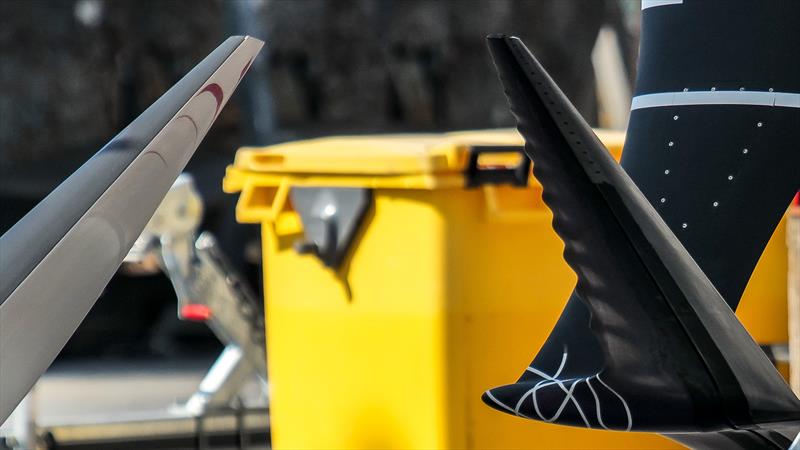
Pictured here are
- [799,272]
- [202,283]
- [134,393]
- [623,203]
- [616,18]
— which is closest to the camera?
[623,203]

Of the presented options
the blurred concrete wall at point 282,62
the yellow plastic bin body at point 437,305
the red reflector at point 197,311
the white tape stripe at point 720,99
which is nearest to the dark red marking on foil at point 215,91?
the white tape stripe at point 720,99

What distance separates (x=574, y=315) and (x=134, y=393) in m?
5.52

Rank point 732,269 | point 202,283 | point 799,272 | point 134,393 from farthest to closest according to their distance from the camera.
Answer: point 134,393, point 202,283, point 799,272, point 732,269

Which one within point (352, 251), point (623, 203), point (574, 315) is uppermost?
point (623, 203)

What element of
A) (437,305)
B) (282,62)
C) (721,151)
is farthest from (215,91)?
(282,62)

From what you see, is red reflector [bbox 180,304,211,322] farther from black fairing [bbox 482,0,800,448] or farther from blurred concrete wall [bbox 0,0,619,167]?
blurred concrete wall [bbox 0,0,619,167]

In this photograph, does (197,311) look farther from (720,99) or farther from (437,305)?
(720,99)

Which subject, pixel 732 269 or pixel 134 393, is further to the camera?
pixel 134 393

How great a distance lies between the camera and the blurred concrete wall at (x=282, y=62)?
1031 cm

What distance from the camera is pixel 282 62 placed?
1049cm

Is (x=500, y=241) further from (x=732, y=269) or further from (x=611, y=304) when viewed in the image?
(x=611, y=304)

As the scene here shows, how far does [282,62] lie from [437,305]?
23.4 feet

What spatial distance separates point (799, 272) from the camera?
3342mm

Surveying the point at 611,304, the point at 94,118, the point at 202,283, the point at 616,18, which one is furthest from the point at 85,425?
the point at 616,18
